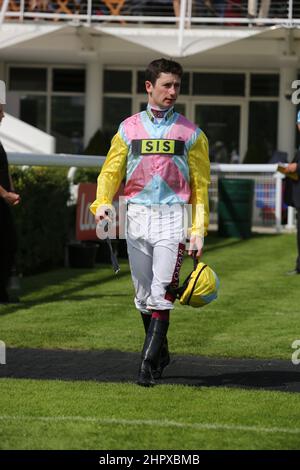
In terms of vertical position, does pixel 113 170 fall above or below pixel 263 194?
above

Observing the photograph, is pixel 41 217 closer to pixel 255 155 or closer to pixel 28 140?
pixel 28 140

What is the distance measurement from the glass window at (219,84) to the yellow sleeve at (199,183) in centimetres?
1846

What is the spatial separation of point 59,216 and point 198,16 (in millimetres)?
10171

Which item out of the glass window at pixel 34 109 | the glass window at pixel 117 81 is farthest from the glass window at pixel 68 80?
the glass window at pixel 117 81

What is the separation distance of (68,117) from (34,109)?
81 cm

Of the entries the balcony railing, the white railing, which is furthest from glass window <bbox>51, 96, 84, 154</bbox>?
the white railing

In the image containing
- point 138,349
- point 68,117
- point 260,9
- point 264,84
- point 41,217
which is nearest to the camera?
point 138,349

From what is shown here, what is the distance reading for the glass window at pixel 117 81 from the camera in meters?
25.7

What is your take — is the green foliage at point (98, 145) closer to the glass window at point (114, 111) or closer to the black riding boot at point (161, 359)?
the glass window at point (114, 111)

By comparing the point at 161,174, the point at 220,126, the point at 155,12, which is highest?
the point at 155,12

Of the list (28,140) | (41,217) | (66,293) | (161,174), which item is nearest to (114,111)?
(28,140)

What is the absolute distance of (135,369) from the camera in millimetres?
7555

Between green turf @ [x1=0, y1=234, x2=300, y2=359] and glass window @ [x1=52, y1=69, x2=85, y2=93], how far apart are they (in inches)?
474

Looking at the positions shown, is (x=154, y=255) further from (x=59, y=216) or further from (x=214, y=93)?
(x=214, y=93)
